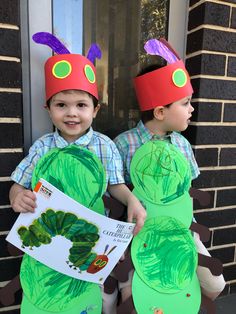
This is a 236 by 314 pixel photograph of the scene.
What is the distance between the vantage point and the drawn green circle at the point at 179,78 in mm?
1279

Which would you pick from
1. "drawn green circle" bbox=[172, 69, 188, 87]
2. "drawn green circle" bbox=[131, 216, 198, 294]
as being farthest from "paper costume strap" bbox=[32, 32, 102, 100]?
"drawn green circle" bbox=[131, 216, 198, 294]

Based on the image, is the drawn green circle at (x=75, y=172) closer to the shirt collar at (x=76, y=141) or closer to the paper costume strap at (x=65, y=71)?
the shirt collar at (x=76, y=141)

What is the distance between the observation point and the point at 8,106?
4.15ft

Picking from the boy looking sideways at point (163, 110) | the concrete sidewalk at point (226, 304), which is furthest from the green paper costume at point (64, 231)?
the concrete sidewalk at point (226, 304)

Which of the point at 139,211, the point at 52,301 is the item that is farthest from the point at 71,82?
the point at 52,301

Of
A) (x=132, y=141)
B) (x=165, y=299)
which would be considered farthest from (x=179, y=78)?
(x=165, y=299)

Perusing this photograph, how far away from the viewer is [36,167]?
1.17 meters

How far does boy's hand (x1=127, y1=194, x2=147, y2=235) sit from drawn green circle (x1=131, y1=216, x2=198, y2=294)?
0.27ft

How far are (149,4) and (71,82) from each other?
757mm

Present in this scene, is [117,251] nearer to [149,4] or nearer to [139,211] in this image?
[139,211]

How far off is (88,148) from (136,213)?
1.08 feet

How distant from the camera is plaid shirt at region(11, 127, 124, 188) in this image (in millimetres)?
1229

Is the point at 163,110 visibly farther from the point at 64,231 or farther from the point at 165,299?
the point at 165,299

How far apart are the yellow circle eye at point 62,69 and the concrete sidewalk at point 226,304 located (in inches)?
58.1
